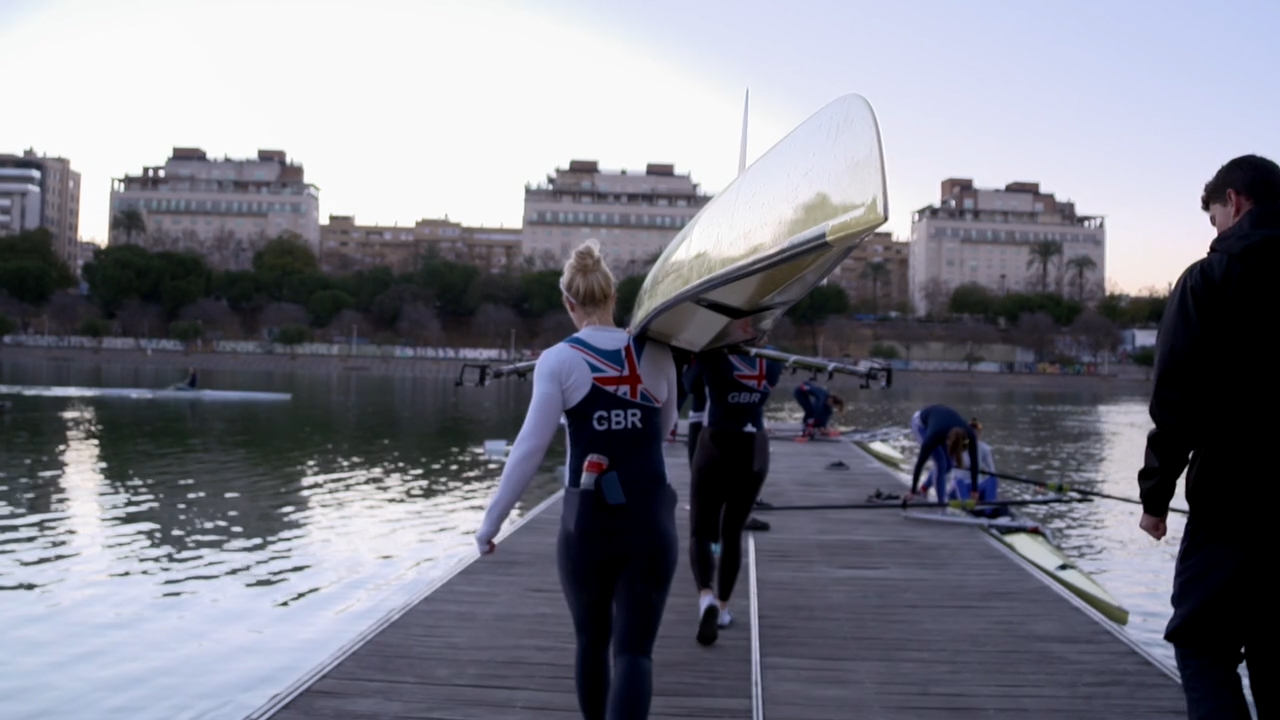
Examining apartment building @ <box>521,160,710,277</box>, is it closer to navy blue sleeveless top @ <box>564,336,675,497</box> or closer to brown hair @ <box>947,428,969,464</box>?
brown hair @ <box>947,428,969,464</box>

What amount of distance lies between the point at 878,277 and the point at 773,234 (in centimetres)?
12459

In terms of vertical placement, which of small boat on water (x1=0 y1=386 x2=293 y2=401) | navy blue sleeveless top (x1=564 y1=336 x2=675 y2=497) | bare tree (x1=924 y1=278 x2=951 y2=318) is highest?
bare tree (x1=924 y1=278 x2=951 y2=318)

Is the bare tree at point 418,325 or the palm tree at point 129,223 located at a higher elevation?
the palm tree at point 129,223

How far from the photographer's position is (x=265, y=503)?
615 inches

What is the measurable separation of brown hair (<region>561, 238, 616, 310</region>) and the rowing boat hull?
0.18 metres

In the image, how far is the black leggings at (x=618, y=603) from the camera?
372cm

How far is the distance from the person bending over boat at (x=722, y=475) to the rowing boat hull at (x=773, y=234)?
1.45 m

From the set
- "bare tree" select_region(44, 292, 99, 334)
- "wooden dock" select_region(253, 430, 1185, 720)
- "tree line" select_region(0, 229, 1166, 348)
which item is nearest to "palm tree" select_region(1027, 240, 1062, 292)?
"tree line" select_region(0, 229, 1166, 348)

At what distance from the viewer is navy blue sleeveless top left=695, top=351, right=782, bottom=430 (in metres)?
6.05

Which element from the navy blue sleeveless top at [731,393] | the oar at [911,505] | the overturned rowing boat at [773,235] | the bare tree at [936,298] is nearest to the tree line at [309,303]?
the bare tree at [936,298]

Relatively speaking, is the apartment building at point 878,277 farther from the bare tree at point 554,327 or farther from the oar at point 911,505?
the oar at point 911,505

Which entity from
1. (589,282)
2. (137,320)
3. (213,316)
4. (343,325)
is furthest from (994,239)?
(589,282)

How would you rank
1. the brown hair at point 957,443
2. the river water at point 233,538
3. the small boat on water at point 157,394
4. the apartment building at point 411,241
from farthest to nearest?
the apartment building at point 411,241, the small boat on water at point 157,394, the brown hair at point 957,443, the river water at point 233,538

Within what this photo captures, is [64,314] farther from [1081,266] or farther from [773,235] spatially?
[1081,266]
